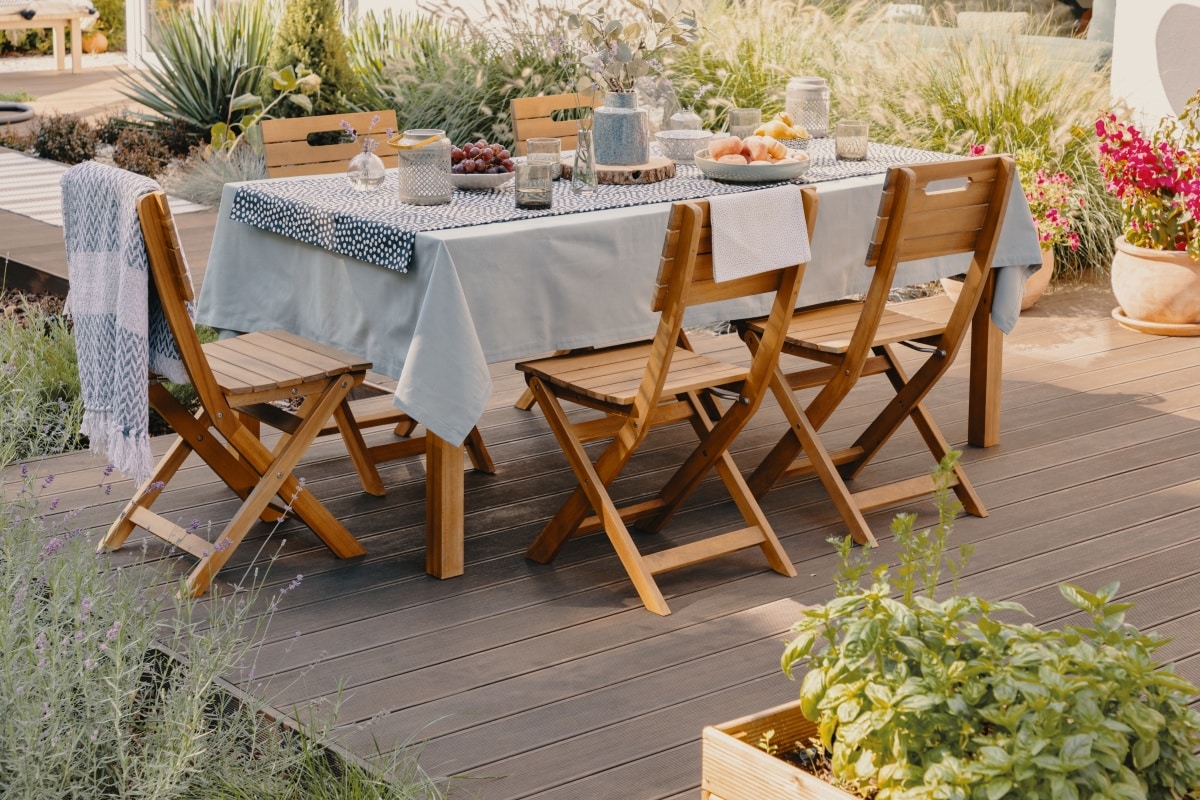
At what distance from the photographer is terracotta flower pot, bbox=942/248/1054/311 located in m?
6.23

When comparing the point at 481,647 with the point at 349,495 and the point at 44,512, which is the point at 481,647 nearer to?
the point at 349,495

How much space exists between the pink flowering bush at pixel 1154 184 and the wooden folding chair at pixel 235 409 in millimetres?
3645

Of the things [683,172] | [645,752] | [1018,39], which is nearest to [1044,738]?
[645,752]

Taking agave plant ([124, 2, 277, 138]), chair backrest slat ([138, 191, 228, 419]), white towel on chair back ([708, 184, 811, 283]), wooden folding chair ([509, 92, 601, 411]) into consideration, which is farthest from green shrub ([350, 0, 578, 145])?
chair backrest slat ([138, 191, 228, 419])

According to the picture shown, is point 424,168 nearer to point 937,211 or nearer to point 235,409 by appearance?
point 235,409

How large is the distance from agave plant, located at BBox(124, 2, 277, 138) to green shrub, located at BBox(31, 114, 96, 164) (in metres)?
0.44

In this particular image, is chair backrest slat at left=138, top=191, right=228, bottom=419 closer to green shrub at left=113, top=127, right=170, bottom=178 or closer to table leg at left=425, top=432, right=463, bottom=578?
table leg at left=425, top=432, right=463, bottom=578

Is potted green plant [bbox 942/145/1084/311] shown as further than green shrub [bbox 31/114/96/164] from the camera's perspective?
No

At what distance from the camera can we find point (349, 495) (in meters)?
4.26

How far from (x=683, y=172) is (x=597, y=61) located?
47 cm

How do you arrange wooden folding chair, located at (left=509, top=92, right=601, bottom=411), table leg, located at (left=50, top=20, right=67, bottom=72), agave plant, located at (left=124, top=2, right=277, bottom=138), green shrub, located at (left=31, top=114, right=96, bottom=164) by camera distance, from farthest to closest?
table leg, located at (left=50, top=20, right=67, bottom=72), green shrub, located at (left=31, top=114, right=96, bottom=164), agave plant, located at (left=124, top=2, right=277, bottom=138), wooden folding chair, located at (left=509, top=92, right=601, bottom=411)

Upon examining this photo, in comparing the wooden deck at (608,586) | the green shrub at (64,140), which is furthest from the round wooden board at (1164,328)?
the green shrub at (64,140)

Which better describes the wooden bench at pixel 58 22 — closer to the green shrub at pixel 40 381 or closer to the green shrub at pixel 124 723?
the green shrub at pixel 40 381

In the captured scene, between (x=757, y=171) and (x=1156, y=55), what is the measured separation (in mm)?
3661
